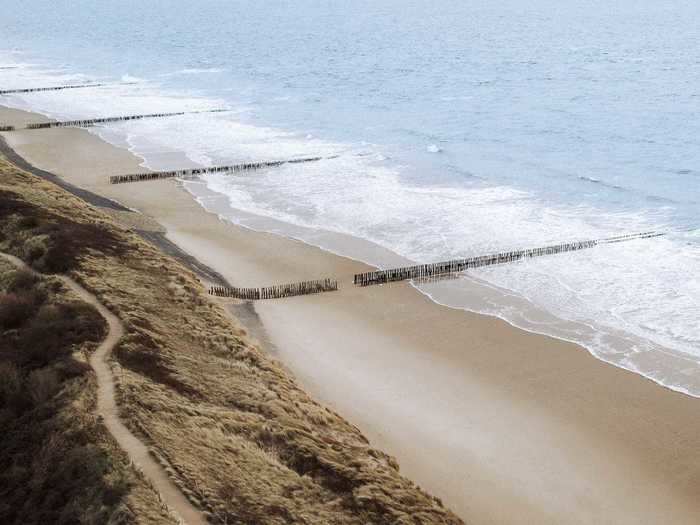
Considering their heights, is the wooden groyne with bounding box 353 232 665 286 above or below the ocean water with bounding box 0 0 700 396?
below

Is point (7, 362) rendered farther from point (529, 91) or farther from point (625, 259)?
point (529, 91)

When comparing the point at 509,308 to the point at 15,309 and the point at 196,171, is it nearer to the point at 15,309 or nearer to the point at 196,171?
the point at 15,309

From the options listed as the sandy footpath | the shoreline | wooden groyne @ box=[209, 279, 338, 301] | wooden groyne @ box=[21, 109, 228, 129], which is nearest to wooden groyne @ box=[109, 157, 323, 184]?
the shoreline

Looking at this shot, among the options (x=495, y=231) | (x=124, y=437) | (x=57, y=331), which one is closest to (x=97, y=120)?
(x=495, y=231)

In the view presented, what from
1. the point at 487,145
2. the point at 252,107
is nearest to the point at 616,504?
the point at 487,145

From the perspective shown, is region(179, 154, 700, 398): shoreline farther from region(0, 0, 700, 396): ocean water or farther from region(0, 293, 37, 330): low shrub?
region(0, 293, 37, 330): low shrub

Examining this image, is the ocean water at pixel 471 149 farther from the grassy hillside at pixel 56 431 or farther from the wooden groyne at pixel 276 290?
the grassy hillside at pixel 56 431
